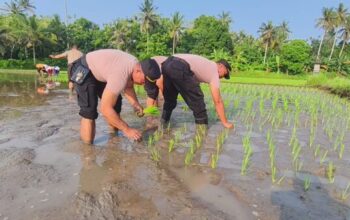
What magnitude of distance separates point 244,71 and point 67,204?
43479 millimetres

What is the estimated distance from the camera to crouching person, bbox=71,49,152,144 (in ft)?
11.1

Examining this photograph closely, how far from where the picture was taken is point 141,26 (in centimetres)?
5109

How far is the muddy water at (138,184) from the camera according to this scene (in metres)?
2.37

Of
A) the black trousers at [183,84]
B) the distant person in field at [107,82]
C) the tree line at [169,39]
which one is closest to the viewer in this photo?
the distant person in field at [107,82]

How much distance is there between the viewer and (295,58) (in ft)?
160

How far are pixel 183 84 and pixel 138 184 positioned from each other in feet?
7.74

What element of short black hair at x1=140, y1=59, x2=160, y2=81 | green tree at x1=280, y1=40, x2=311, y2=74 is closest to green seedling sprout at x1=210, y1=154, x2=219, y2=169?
short black hair at x1=140, y1=59, x2=160, y2=81

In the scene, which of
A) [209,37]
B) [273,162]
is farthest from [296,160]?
[209,37]

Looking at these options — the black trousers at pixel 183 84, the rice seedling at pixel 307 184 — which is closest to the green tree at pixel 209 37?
the black trousers at pixel 183 84

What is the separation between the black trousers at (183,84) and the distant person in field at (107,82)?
46.8 inches

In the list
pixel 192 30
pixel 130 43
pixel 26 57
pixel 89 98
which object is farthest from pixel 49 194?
pixel 192 30

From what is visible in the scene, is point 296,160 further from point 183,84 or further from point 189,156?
point 183,84

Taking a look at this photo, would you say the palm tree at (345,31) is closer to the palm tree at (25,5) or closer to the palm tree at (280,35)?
the palm tree at (280,35)

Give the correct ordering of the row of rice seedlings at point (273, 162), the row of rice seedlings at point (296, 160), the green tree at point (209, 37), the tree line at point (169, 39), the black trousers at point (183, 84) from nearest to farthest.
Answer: the row of rice seedlings at point (273, 162)
the row of rice seedlings at point (296, 160)
the black trousers at point (183, 84)
the tree line at point (169, 39)
the green tree at point (209, 37)
